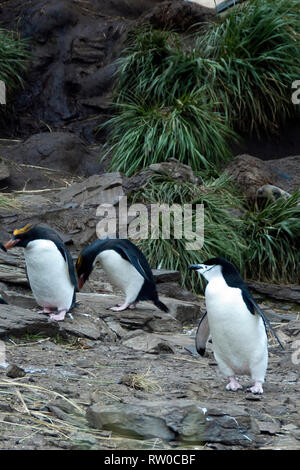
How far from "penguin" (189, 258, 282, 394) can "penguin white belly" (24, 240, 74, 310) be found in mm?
1163

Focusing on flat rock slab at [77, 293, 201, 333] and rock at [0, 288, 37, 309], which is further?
flat rock slab at [77, 293, 201, 333]

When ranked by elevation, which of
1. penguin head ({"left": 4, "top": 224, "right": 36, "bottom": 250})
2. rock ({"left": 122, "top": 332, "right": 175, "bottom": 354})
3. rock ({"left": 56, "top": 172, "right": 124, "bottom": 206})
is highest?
rock ({"left": 56, "top": 172, "right": 124, "bottom": 206})

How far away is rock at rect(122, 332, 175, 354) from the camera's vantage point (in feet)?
15.1

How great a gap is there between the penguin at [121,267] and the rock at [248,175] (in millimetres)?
3270

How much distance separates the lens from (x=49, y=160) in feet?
31.0

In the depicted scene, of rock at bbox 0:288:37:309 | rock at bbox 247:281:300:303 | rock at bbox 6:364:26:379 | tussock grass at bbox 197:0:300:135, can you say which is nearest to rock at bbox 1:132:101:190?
tussock grass at bbox 197:0:300:135

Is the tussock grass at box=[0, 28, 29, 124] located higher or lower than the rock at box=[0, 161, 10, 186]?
higher

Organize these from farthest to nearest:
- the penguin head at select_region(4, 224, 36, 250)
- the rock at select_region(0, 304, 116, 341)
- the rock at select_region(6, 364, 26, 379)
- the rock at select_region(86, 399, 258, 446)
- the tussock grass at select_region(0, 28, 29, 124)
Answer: the tussock grass at select_region(0, 28, 29, 124) → the penguin head at select_region(4, 224, 36, 250) → the rock at select_region(0, 304, 116, 341) → the rock at select_region(6, 364, 26, 379) → the rock at select_region(86, 399, 258, 446)

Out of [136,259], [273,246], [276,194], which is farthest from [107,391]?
[276,194]

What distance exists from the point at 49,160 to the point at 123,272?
4470 mm

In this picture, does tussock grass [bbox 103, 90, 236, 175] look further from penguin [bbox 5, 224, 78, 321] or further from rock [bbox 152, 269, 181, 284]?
penguin [bbox 5, 224, 78, 321]

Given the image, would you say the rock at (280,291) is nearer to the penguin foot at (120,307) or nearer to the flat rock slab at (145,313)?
the flat rock slab at (145,313)

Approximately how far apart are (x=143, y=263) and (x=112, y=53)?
616 cm
